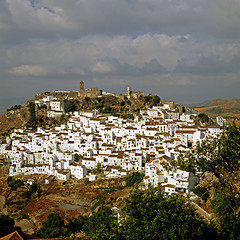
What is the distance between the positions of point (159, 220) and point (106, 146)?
88.9 feet

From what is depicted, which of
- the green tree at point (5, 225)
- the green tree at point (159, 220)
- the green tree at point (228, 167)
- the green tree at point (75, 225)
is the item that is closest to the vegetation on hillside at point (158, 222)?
the green tree at point (159, 220)

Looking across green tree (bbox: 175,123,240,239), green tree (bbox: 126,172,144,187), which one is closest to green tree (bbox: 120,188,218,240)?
green tree (bbox: 175,123,240,239)

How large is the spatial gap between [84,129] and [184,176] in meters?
24.6

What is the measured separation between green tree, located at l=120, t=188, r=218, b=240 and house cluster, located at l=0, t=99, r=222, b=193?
16.2m

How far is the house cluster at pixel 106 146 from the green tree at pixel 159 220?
1625cm

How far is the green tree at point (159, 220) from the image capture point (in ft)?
30.5

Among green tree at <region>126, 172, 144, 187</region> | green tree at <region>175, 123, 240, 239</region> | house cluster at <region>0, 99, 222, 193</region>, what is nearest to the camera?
green tree at <region>175, 123, 240, 239</region>

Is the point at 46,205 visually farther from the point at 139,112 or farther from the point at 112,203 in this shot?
the point at 139,112

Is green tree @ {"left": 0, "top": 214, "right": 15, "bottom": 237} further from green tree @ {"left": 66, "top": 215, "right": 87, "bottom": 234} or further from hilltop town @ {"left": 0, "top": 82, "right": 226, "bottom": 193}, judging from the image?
hilltop town @ {"left": 0, "top": 82, "right": 226, "bottom": 193}

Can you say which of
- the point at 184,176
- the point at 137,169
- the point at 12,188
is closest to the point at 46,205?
the point at 12,188

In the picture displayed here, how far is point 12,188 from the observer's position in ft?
106

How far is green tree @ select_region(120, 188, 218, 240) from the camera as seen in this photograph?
9.28 m

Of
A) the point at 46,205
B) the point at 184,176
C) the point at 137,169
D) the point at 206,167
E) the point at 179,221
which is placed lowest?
the point at 46,205

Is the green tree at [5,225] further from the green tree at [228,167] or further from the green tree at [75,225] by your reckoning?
the green tree at [228,167]
